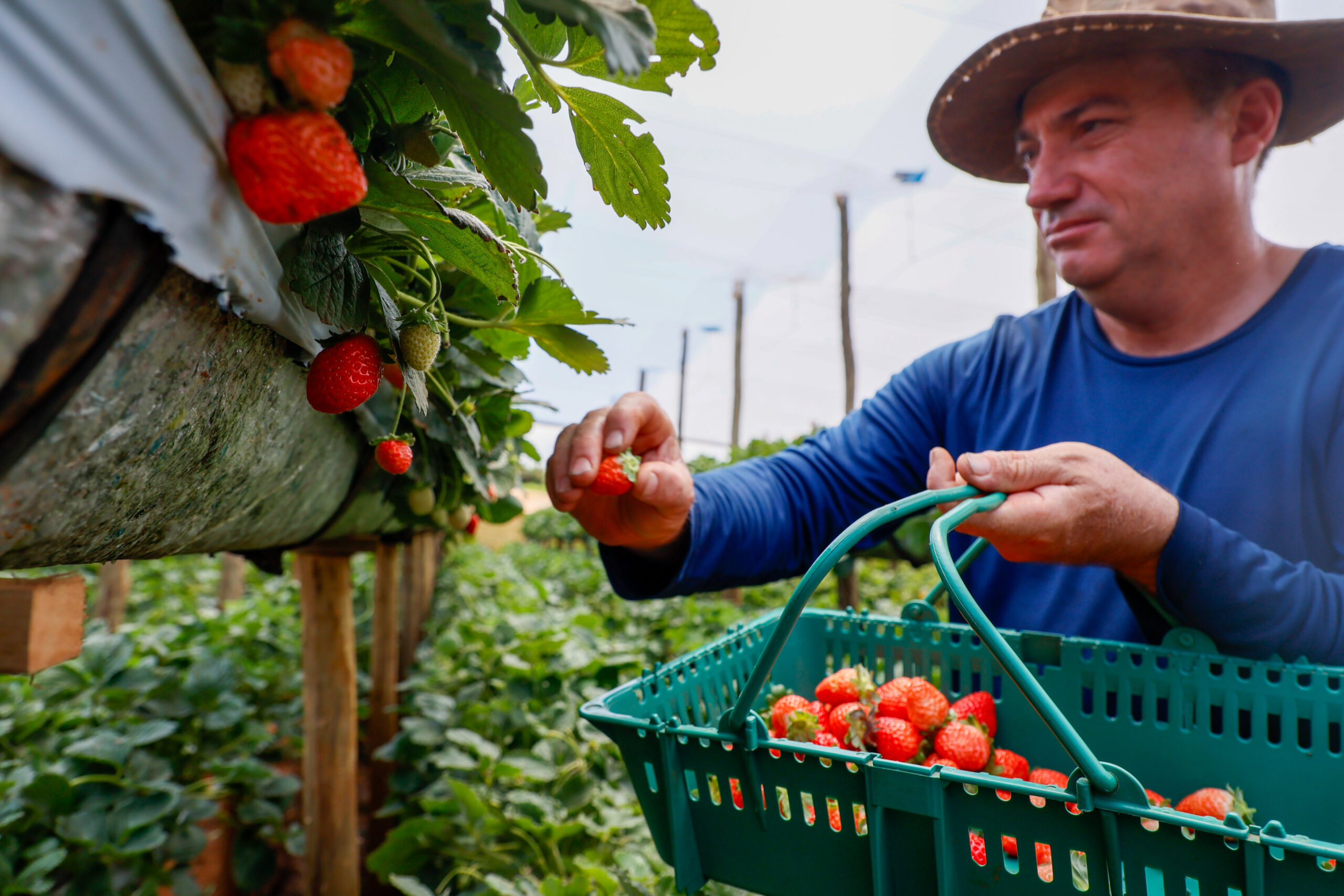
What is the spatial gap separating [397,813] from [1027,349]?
7.70 feet

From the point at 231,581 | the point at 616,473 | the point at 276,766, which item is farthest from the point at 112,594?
the point at 616,473

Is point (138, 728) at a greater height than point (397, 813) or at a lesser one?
greater

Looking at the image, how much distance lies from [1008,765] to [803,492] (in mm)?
697

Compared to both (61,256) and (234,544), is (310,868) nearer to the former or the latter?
Answer: (234,544)

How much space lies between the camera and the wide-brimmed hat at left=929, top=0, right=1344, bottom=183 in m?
1.29

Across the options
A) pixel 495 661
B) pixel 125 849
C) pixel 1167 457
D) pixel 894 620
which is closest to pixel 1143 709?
pixel 894 620

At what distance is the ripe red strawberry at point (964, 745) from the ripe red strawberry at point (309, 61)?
3.05ft

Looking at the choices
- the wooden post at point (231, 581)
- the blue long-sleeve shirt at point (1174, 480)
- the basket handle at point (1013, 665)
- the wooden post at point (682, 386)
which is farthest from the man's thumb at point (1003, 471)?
the wooden post at point (682, 386)

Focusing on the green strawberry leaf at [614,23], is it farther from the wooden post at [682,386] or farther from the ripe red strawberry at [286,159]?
the wooden post at [682,386]

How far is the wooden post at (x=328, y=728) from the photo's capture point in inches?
71.8

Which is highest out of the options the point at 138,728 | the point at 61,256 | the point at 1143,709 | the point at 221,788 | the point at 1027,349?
the point at 1027,349

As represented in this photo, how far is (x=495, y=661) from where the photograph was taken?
8.41ft

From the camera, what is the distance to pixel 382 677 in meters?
2.80

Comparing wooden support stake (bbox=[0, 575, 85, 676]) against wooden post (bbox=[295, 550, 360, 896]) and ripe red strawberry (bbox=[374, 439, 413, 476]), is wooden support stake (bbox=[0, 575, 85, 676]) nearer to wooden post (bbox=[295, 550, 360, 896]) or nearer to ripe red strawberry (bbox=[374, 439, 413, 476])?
ripe red strawberry (bbox=[374, 439, 413, 476])
